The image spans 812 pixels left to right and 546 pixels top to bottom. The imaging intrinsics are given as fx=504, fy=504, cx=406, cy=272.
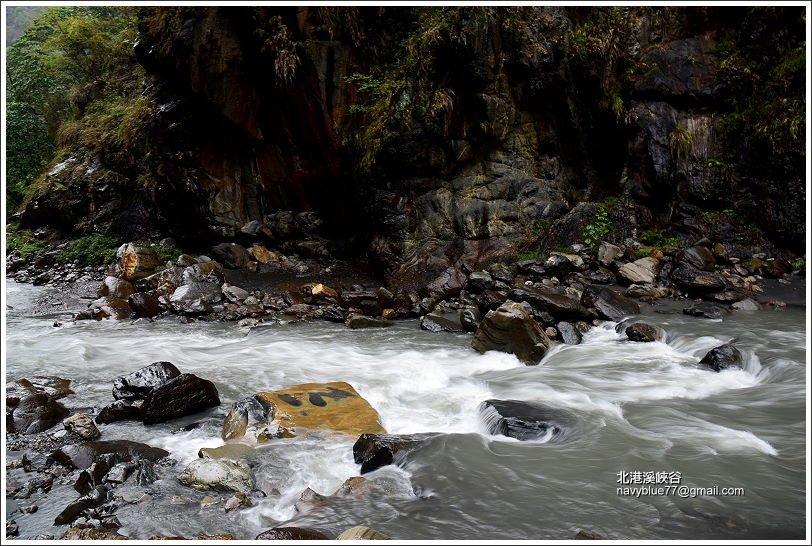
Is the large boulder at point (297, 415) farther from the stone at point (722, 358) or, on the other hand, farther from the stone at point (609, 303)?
the stone at point (609, 303)

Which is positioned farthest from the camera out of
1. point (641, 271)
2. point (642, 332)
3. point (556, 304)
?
point (641, 271)

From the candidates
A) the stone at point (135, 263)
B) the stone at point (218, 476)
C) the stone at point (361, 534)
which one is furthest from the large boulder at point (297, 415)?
the stone at point (135, 263)

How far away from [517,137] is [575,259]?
3.45m

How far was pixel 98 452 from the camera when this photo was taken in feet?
14.1

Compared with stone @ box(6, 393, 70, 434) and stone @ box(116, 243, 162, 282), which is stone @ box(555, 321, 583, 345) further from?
stone @ box(116, 243, 162, 282)

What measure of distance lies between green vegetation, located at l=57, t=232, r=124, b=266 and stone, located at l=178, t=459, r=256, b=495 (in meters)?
12.7

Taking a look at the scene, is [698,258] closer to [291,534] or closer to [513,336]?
[513,336]

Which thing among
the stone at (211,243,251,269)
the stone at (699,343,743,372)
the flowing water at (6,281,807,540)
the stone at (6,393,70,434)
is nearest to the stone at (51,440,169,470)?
the flowing water at (6,281,807,540)

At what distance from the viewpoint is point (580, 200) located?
41.9ft

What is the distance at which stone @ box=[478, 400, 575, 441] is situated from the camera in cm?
478

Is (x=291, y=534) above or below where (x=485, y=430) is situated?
above

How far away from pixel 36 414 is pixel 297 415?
2.58 m

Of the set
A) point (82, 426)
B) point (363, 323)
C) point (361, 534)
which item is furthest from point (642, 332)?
point (82, 426)

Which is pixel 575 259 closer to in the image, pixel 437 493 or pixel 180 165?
pixel 437 493
